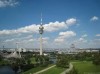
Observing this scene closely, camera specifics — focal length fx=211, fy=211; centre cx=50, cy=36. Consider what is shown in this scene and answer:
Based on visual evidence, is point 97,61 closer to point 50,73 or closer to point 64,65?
point 64,65

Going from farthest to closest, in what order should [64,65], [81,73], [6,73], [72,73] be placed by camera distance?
[64,65] < [6,73] < [81,73] < [72,73]

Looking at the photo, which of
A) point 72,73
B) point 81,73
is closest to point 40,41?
point 81,73

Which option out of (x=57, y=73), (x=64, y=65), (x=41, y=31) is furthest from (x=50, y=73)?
(x=41, y=31)

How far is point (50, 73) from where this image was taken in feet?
158

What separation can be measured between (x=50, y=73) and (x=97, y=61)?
72.6 feet

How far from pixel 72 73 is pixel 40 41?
348 ft

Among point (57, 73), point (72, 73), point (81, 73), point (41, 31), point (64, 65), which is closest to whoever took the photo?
point (72, 73)

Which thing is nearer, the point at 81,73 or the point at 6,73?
the point at 81,73

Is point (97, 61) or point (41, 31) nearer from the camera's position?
point (97, 61)

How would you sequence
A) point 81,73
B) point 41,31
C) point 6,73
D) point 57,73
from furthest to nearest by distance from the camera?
point 41,31, point 6,73, point 57,73, point 81,73

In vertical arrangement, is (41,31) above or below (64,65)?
above

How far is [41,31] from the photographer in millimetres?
135000

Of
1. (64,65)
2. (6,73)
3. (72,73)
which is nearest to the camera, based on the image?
(72,73)

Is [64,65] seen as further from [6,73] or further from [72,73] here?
[72,73]
